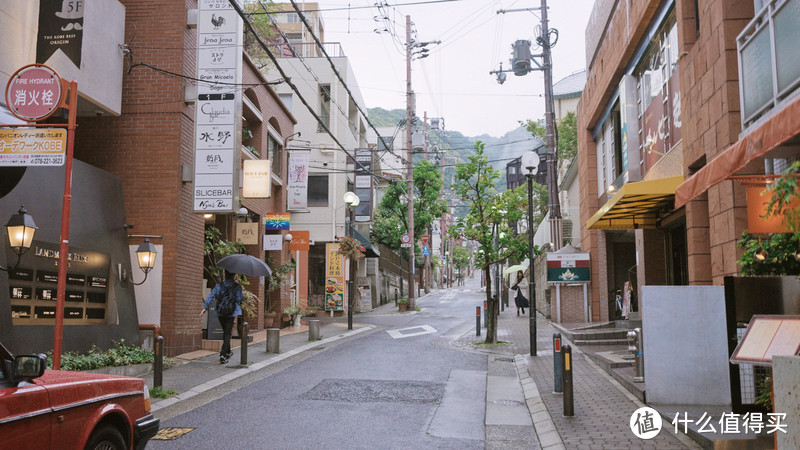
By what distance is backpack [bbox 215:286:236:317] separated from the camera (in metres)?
13.8

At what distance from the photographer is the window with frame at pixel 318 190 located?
32.3m

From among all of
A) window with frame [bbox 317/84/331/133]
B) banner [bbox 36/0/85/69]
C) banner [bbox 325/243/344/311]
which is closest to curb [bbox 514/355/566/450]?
banner [bbox 36/0/85/69]

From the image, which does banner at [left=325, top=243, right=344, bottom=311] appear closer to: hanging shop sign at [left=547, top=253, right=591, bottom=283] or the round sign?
hanging shop sign at [left=547, top=253, right=591, bottom=283]

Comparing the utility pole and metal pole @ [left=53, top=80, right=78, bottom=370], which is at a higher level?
the utility pole

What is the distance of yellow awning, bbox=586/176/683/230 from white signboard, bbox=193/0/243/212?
836 cm

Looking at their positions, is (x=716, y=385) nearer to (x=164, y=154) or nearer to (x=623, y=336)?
(x=623, y=336)

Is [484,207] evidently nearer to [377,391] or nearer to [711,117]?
[711,117]

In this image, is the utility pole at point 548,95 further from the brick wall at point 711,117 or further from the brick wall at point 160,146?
the brick wall at point 160,146

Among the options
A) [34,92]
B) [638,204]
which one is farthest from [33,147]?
[638,204]

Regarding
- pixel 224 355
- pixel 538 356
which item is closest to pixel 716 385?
pixel 538 356

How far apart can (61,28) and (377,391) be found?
956 centimetres

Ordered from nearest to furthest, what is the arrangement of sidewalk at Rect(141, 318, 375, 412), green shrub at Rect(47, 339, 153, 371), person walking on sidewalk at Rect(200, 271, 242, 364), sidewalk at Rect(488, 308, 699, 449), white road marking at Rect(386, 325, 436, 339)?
sidewalk at Rect(488, 308, 699, 449), green shrub at Rect(47, 339, 153, 371), sidewalk at Rect(141, 318, 375, 412), person walking on sidewalk at Rect(200, 271, 242, 364), white road marking at Rect(386, 325, 436, 339)

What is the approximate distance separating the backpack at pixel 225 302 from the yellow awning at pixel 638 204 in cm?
845

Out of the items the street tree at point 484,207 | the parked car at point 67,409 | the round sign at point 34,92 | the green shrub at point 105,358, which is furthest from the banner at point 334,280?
the parked car at point 67,409
